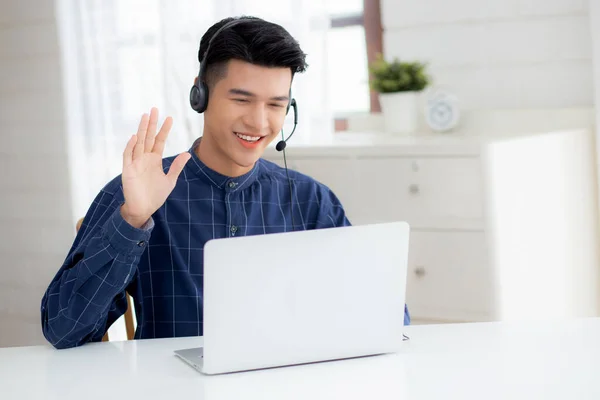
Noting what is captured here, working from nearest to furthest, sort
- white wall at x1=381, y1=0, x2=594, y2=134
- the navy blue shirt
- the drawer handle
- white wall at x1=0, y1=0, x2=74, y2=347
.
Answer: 1. the navy blue shirt
2. the drawer handle
3. white wall at x1=381, y1=0, x2=594, y2=134
4. white wall at x1=0, y1=0, x2=74, y2=347

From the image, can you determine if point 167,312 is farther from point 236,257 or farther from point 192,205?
point 236,257

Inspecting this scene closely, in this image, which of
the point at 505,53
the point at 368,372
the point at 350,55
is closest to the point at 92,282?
the point at 368,372

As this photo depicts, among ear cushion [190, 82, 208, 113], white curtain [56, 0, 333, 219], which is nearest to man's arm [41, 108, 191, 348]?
ear cushion [190, 82, 208, 113]

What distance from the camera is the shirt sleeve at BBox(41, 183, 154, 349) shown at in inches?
59.2

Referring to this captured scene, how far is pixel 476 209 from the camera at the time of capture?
2.48 metres

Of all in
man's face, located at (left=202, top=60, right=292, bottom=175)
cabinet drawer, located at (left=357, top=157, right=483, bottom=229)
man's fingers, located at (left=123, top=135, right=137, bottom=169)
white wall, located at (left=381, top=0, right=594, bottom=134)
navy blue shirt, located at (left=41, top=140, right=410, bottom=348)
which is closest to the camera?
man's fingers, located at (left=123, top=135, right=137, bottom=169)

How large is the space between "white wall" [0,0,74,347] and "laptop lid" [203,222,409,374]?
8.64ft

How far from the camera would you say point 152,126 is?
1509mm

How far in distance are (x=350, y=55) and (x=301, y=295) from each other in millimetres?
2163

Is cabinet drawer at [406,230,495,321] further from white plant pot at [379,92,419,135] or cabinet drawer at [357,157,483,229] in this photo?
white plant pot at [379,92,419,135]

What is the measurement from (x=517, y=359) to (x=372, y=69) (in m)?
1.83

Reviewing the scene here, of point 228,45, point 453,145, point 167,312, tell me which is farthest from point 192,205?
point 453,145

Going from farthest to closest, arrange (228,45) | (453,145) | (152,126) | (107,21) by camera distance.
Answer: (107,21) < (453,145) < (228,45) < (152,126)

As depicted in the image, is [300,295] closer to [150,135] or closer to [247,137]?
[150,135]
